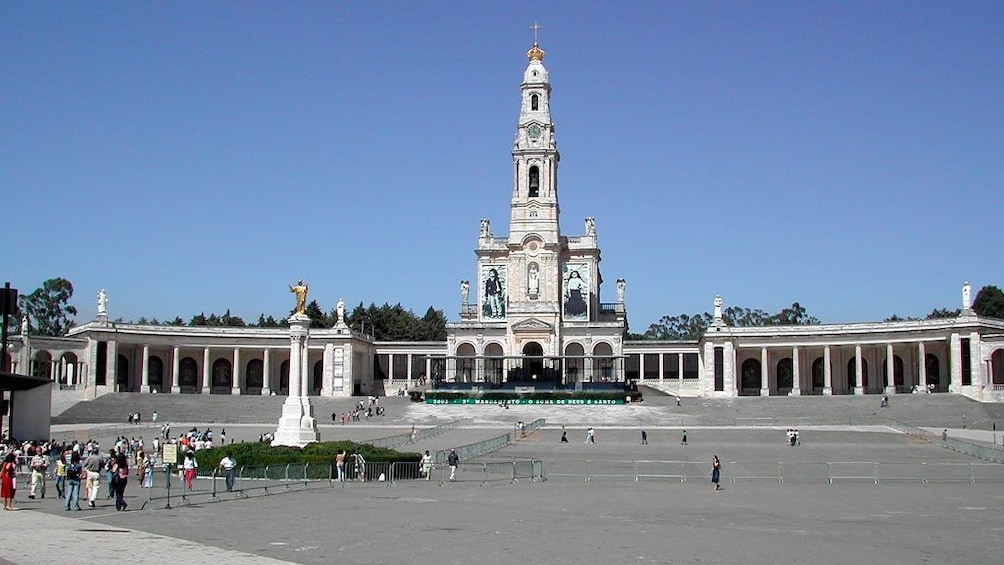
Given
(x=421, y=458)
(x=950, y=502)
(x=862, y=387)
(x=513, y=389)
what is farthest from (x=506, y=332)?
(x=950, y=502)

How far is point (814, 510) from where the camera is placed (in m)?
26.2

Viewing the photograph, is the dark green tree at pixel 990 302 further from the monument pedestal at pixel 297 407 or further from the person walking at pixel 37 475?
the person walking at pixel 37 475

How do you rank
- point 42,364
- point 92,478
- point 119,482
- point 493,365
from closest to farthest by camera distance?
point 119,482, point 92,478, point 42,364, point 493,365

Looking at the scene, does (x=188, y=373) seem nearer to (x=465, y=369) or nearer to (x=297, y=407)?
(x=465, y=369)

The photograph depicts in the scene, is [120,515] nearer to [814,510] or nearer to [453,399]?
[814,510]

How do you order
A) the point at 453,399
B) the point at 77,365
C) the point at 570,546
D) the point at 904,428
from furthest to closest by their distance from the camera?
1. the point at 77,365
2. the point at 453,399
3. the point at 904,428
4. the point at 570,546

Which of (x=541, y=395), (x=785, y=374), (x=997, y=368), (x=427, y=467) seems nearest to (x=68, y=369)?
(x=541, y=395)

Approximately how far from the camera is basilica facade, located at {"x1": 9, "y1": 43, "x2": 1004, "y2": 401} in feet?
281

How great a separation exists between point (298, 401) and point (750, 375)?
65830 mm

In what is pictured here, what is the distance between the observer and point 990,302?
376ft

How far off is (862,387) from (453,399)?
110 ft

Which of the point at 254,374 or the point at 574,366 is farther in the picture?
the point at 254,374

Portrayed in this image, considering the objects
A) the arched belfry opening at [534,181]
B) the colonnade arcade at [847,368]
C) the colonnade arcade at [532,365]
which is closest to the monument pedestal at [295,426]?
the colonnade arcade at [532,365]

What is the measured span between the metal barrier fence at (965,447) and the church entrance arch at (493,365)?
39606 millimetres
